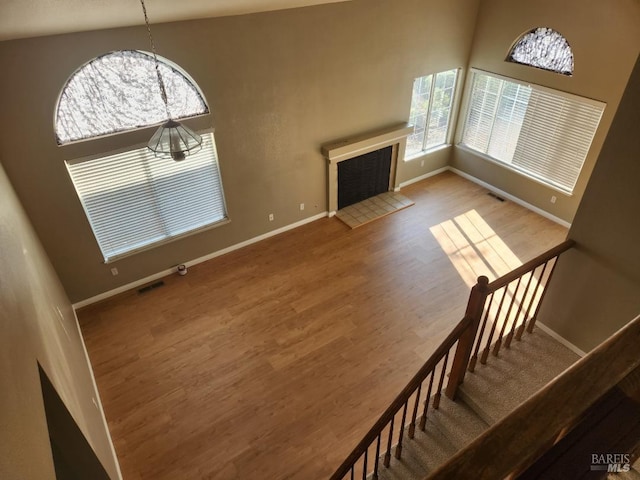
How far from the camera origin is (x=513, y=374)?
10.6ft

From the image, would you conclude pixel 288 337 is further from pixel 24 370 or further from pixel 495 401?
pixel 24 370

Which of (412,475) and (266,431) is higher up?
(412,475)

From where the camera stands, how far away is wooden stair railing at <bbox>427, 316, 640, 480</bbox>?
0.68m

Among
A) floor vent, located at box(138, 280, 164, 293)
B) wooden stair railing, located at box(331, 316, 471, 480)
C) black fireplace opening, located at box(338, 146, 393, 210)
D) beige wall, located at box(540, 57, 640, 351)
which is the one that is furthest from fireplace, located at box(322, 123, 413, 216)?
wooden stair railing, located at box(331, 316, 471, 480)

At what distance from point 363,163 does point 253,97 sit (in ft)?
8.24

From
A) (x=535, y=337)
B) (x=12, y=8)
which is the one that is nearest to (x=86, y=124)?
(x=12, y=8)

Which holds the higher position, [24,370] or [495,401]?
[24,370]

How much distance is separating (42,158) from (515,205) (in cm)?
747

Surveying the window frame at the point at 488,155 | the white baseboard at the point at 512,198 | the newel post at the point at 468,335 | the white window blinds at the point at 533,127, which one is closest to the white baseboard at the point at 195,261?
the white baseboard at the point at 512,198

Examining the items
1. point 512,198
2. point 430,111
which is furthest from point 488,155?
point 430,111

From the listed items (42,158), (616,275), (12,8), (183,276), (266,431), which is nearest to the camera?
(12,8)

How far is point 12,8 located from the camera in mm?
2779

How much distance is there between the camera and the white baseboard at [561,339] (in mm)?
3377

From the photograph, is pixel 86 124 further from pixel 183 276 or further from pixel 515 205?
pixel 515 205
